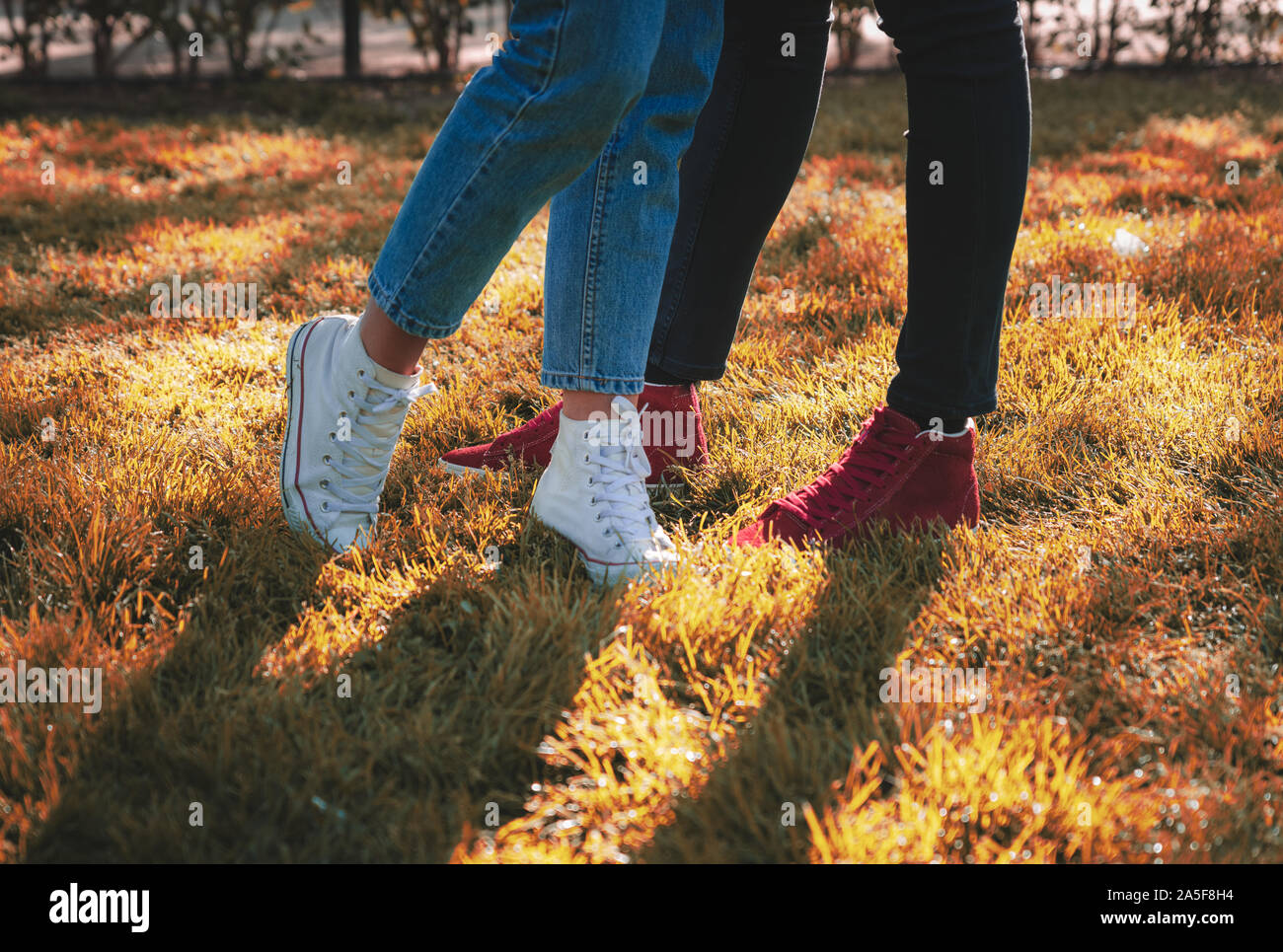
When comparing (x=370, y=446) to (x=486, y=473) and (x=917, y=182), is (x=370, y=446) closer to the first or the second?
(x=486, y=473)

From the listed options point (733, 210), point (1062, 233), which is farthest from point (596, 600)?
point (1062, 233)

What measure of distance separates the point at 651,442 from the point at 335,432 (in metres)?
0.61

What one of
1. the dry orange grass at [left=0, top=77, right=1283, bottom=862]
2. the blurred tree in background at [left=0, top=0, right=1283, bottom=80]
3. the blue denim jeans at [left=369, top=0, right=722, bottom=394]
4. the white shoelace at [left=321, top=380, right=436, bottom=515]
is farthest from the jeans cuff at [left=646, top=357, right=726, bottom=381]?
the blurred tree in background at [left=0, top=0, right=1283, bottom=80]

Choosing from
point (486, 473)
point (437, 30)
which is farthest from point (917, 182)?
point (437, 30)

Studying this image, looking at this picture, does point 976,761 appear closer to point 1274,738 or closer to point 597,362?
point 1274,738

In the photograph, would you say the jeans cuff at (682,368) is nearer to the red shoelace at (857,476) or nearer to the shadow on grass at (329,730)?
the red shoelace at (857,476)

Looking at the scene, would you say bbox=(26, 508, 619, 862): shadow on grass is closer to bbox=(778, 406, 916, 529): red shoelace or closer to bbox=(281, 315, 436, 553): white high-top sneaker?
bbox=(281, 315, 436, 553): white high-top sneaker

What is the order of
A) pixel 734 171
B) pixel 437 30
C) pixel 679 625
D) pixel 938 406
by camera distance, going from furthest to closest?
pixel 437 30
pixel 734 171
pixel 938 406
pixel 679 625

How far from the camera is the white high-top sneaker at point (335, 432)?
65.0 inches

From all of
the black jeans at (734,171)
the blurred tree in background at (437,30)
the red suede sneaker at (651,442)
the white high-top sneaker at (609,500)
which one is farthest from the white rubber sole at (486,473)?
the blurred tree in background at (437,30)

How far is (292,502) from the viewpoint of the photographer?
1.72 meters

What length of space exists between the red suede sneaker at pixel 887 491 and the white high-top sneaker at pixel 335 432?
620 mm

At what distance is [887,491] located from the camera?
174 centimetres

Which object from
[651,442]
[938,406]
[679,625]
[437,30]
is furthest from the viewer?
[437,30]
